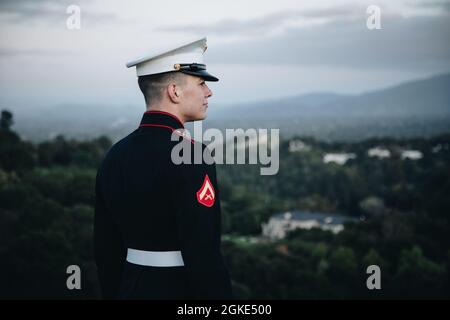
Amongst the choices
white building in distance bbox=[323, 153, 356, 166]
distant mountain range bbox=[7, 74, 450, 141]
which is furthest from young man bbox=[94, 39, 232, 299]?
white building in distance bbox=[323, 153, 356, 166]

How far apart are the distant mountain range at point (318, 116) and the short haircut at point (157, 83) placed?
964 centimetres

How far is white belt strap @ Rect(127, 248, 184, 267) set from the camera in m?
1.62

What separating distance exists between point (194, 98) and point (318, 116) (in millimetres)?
35818

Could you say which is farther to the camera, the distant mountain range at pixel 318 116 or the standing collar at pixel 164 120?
the distant mountain range at pixel 318 116

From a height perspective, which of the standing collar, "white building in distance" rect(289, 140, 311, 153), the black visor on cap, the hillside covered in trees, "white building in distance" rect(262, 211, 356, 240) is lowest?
"white building in distance" rect(262, 211, 356, 240)

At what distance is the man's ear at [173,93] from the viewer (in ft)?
5.32

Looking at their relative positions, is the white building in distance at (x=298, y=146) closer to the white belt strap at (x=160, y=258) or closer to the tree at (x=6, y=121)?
the tree at (x=6, y=121)

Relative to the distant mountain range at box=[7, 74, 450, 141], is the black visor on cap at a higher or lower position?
lower

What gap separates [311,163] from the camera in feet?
99.7

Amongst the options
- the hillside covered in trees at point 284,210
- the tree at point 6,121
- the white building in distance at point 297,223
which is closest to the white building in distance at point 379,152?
the hillside covered in trees at point 284,210

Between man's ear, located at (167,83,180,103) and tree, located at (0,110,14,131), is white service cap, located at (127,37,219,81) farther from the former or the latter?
tree, located at (0,110,14,131)
